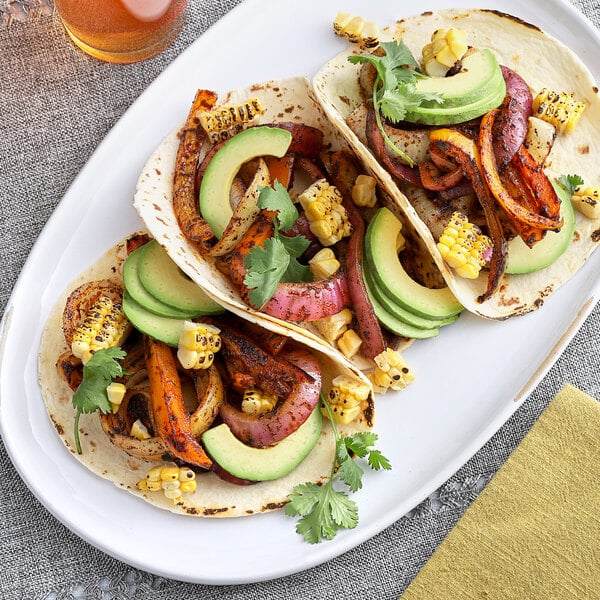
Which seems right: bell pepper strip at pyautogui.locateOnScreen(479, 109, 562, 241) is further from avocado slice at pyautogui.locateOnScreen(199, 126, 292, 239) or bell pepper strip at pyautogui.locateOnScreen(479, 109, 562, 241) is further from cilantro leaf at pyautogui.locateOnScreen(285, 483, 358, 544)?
cilantro leaf at pyautogui.locateOnScreen(285, 483, 358, 544)

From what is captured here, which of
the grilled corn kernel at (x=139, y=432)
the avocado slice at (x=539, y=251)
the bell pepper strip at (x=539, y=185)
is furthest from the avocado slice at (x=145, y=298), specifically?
the bell pepper strip at (x=539, y=185)

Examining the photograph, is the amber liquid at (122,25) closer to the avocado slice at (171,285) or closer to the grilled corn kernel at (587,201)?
the avocado slice at (171,285)

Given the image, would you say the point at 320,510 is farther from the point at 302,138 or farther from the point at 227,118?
the point at 227,118

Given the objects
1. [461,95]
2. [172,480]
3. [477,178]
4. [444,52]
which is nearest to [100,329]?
[172,480]

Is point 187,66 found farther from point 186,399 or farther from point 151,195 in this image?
point 186,399

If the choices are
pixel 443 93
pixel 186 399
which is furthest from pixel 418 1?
pixel 186 399

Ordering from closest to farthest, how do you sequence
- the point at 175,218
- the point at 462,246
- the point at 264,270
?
the point at 264,270 < the point at 462,246 < the point at 175,218
